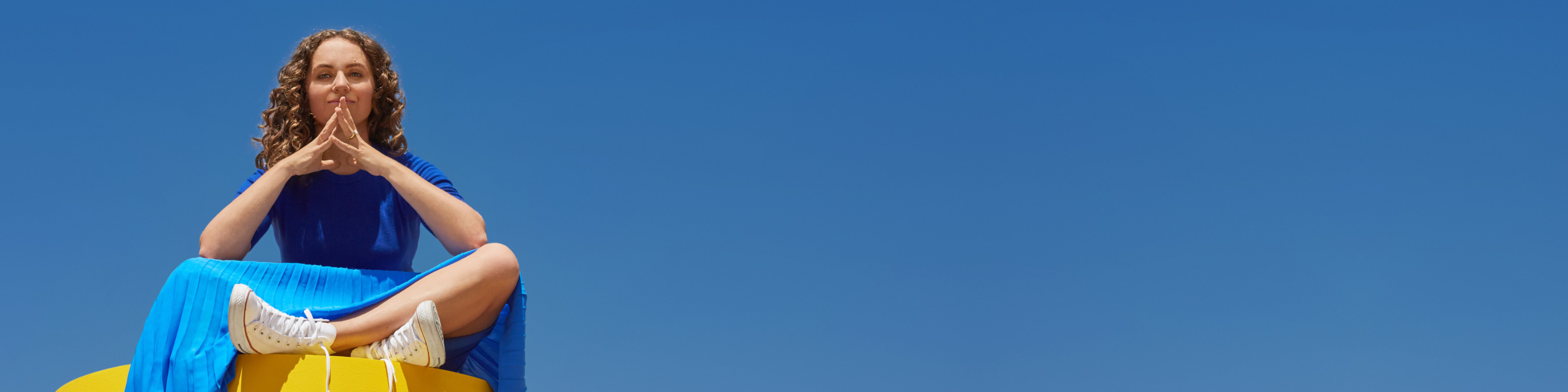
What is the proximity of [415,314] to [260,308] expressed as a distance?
0.39 m

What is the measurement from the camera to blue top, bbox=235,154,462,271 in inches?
162

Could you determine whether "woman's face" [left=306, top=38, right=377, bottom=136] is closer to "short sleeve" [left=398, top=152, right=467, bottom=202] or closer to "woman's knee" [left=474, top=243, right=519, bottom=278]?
"short sleeve" [left=398, top=152, right=467, bottom=202]

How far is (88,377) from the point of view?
3.59 meters

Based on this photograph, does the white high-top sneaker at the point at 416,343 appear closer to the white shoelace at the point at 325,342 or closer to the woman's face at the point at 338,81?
the white shoelace at the point at 325,342

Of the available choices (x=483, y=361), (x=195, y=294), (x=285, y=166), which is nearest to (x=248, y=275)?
(x=195, y=294)

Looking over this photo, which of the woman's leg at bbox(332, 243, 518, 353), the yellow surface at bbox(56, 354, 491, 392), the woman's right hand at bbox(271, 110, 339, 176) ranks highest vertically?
the woman's right hand at bbox(271, 110, 339, 176)

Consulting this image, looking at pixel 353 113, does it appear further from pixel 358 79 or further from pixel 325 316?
pixel 325 316

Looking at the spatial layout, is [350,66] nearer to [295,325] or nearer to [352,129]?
[352,129]

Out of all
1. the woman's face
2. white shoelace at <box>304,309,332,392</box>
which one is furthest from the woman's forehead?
white shoelace at <box>304,309,332,392</box>

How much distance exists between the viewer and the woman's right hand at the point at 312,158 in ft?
12.7

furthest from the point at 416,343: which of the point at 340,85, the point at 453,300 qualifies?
the point at 340,85

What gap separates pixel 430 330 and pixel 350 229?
0.90 metres

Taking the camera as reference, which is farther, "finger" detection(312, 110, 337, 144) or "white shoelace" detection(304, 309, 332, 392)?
"finger" detection(312, 110, 337, 144)

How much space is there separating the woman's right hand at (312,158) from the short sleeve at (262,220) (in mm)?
86
